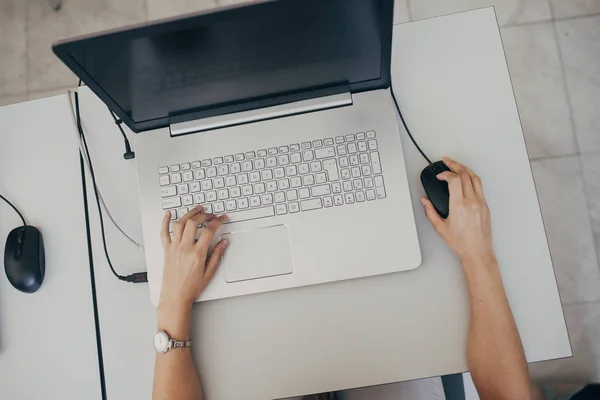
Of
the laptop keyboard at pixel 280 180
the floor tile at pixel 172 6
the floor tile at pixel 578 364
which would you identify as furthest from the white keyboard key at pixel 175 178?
the floor tile at pixel 578 364

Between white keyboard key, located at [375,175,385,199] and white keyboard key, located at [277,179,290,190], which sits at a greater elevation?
white keyboard key, located at [277,179,290,190]

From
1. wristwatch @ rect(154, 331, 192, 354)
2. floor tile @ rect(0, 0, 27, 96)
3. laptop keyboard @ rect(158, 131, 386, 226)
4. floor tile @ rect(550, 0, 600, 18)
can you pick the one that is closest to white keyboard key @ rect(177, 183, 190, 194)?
laptop keyboard @ rect(158, 131, 386, 226)

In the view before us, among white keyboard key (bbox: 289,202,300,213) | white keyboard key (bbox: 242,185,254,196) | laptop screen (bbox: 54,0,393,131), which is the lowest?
white keyboard key (bbox: 289,202,300,213)

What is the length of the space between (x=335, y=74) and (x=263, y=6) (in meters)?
0.19

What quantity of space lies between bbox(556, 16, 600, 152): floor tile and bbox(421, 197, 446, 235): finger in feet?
2.77

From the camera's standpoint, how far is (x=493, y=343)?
0.69m

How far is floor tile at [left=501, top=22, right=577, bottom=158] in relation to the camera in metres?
1.37

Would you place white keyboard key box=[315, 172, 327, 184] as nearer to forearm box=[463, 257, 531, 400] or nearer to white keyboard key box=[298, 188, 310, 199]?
white keyboard key box=[298, 188, 310, 199]

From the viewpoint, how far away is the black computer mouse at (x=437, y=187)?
73 centimetres

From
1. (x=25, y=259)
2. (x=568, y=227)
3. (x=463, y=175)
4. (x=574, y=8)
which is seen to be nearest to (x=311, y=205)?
(x=463, y=175)

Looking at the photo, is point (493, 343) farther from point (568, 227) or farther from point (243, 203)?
point (568, 227)

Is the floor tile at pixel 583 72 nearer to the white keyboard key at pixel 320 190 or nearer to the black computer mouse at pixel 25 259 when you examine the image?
the white keyboard key at pixel 320 190

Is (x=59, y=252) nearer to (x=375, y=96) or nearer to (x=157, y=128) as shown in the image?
(x=157, y=128)

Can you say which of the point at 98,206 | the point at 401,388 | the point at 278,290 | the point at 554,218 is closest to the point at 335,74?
the point at 278,290
